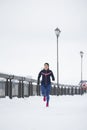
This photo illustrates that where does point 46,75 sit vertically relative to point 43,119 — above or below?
above

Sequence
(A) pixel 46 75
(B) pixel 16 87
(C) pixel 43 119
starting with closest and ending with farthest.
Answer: (C) pixel 43 119 < (A) pixel 46 75 < (B) pixel 16 87

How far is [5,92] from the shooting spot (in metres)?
16.6

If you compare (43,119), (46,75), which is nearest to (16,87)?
(46,75)

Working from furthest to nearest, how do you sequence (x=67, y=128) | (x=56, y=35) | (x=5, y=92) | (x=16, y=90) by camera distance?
(x=56, y=35) < (x=16, y=90) < (x=5, y=92) < (x=67, y=128)

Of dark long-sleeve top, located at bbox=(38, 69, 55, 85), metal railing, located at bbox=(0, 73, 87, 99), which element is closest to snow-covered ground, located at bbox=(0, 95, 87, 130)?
dark long-sleeve top, located at bbox=(38, 69, 55, 85)

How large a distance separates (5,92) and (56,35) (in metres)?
17.9

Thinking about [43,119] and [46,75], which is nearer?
[43,119]

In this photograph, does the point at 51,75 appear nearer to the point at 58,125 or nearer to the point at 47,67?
the point at 47,67

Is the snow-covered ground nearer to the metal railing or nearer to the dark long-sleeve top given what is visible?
the dark long-sleeve top

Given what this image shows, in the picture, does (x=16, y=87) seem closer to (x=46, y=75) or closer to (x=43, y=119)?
(x=46, y=75)

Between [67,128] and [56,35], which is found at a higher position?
[56,35]

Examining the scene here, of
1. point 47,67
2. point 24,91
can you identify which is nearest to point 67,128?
point 47,67

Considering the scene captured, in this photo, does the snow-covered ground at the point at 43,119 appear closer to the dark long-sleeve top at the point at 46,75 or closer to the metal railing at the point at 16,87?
the dark long-sleeve top at the point at 46,75

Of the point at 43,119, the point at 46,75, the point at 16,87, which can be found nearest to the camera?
the point at 43,119
